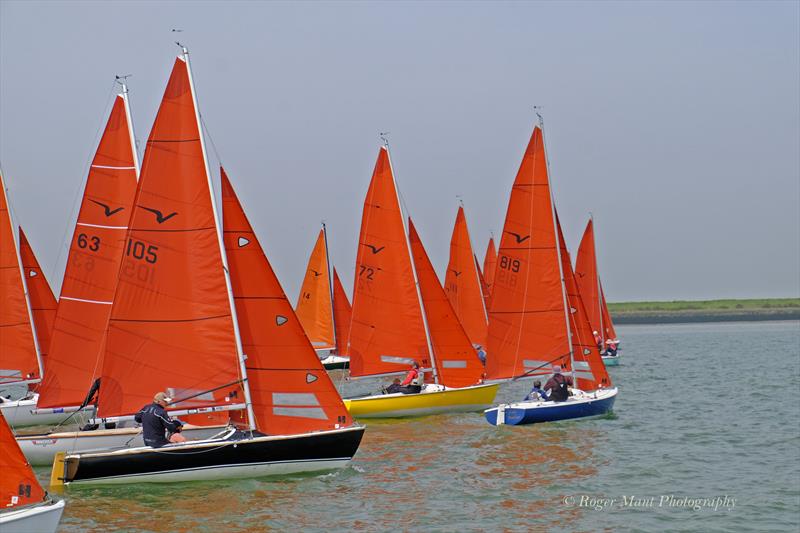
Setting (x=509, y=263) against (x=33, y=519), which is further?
(x=509, y=263)

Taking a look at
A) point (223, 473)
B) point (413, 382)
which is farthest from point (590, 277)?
point (223, 473)

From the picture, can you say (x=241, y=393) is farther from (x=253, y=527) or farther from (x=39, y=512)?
(x=39, y=512)

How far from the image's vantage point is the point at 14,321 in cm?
2850

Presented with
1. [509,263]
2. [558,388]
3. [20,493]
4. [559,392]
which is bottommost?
[20,493]

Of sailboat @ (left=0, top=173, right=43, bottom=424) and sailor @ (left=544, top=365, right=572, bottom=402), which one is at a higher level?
sailboat @ (left=0, top=173, right=43, bottom=424)

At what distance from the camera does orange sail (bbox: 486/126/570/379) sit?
94.8 ft

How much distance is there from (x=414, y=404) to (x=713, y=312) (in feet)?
378

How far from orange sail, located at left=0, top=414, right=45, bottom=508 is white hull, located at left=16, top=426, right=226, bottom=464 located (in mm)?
7793

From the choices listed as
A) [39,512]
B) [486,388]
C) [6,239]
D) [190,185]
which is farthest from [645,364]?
[39,512]

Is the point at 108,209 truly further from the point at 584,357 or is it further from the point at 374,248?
the point at 584,357

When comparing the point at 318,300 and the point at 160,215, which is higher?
the point at 160,215

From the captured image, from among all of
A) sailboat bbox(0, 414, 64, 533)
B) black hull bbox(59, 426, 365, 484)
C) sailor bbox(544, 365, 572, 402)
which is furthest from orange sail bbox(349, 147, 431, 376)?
sailboat bbox(0, 414, 64, 533)

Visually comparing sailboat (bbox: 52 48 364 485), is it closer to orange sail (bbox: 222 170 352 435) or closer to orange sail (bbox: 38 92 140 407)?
orange sail (bbox: 222 170 352 435)

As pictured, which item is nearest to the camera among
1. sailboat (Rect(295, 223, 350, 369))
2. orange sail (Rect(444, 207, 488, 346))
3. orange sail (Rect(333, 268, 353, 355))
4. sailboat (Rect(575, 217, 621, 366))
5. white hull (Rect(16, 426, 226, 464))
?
white hull (Rect(16, 426, 226, 464))
